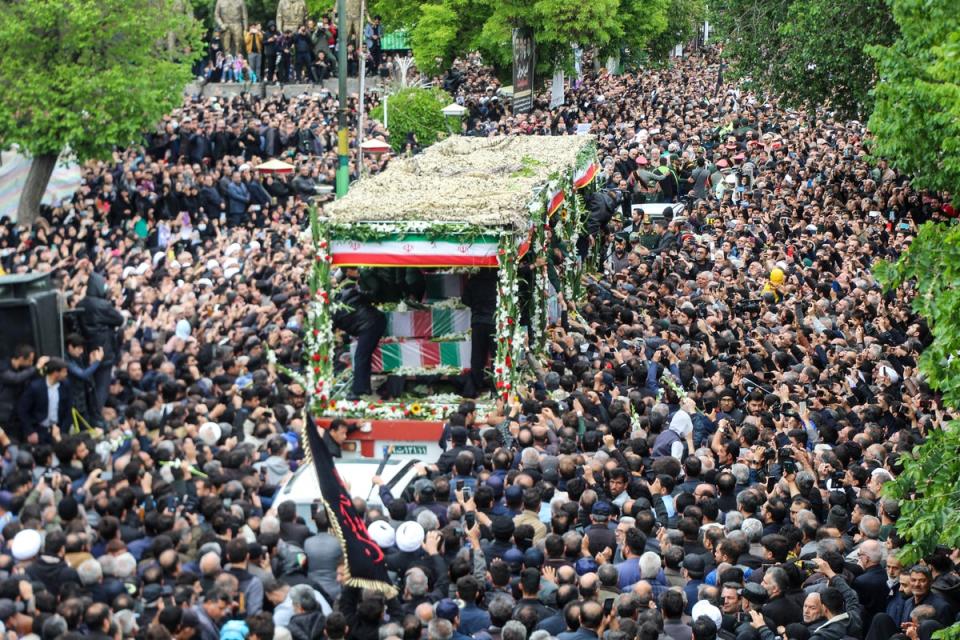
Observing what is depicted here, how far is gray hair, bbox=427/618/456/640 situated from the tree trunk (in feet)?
78.6

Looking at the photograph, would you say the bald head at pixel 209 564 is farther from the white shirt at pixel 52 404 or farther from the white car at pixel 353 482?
the white shirt at pixel 52 404

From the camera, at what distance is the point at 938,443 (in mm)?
10406

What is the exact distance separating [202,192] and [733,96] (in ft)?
63.4

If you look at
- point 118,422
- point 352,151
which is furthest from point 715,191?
point 118,422

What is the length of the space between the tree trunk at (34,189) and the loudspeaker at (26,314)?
52.4 feet

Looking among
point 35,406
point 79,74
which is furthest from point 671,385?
point 79,74

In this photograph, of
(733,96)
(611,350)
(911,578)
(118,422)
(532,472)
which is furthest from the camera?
(733,96)

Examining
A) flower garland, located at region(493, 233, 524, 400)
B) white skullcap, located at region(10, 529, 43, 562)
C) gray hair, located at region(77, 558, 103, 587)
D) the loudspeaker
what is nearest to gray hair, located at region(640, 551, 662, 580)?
gray hair, located at region(77, 558, 103, 587)

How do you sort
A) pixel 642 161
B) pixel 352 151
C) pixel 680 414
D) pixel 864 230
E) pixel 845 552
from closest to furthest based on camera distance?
pixel 845 552 → pixel 680 414 → pixel 864 230 → pixel 642 161 → pixel 352 151

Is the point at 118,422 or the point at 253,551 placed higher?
the point at 253,551

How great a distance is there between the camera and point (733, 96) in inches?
1747

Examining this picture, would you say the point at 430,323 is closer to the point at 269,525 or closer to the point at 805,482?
the point at 805,482

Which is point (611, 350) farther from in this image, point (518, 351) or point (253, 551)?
point (253, 551)

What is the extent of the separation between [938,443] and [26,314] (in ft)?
30.5
